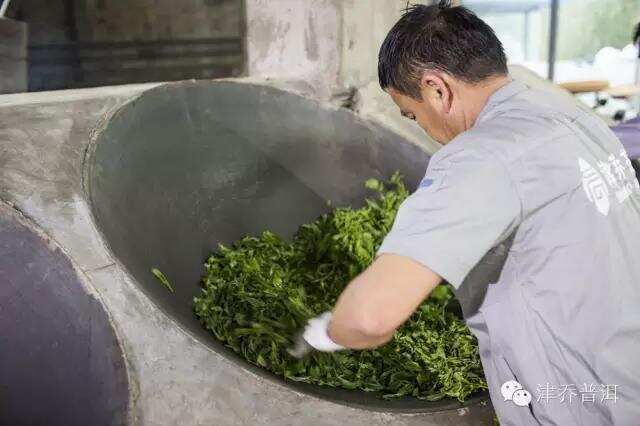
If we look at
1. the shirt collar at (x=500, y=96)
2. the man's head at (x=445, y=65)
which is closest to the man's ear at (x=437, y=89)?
the man's head at (x=445, y=65)

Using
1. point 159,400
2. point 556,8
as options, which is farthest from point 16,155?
point 556,8

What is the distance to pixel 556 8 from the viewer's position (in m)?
10.3

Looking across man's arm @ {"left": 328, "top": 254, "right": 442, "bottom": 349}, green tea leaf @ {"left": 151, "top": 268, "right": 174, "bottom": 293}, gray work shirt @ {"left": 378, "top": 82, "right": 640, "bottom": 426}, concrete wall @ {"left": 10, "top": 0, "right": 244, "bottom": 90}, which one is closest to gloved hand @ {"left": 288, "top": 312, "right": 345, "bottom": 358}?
man's arm @ {"left": 328, "top": 254, "right": 442, "bottom": 349}

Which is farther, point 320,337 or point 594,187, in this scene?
point 320,337

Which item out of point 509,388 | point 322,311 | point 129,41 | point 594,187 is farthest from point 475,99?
point 129,41

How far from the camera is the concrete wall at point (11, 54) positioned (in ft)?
16.0

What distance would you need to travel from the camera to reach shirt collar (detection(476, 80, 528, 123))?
1.75 m

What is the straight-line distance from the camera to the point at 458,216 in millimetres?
1438

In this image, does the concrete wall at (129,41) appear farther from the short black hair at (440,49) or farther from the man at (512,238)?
the man at (512,238)

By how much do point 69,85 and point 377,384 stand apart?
10.8 meters

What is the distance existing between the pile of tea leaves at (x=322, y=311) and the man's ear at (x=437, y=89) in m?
1.41

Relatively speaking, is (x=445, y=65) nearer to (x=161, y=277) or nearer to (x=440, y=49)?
(x=440, y=49)

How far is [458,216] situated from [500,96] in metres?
0.50

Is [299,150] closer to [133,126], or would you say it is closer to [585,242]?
[133,126]
